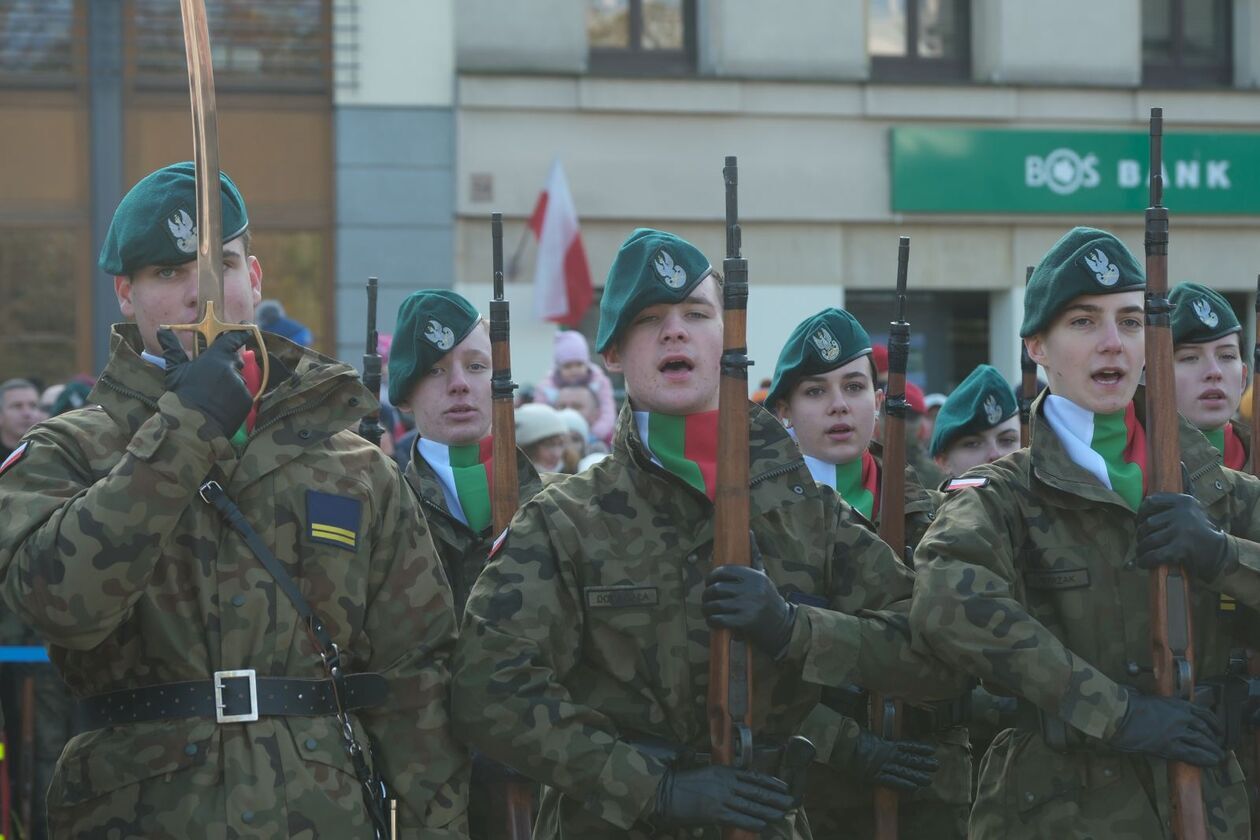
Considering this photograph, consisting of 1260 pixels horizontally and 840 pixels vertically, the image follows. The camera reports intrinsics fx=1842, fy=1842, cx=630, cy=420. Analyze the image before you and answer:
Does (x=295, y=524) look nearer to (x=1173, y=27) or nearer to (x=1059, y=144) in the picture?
(x=1059, y=144)

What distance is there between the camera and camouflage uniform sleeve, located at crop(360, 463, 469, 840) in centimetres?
376

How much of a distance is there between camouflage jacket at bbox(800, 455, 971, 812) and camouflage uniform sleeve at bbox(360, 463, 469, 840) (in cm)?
122

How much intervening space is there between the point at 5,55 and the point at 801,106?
644 cm

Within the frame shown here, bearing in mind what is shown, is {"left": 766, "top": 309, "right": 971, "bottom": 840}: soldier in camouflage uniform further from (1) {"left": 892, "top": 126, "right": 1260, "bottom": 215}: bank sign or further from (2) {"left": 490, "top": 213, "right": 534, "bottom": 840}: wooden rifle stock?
(1) {"left": 892, "top": 126, "right": 1260, "bottom": 215}: bank sign

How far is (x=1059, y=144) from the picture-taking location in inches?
624

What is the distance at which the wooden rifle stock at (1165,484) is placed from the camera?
A: 3.92 m

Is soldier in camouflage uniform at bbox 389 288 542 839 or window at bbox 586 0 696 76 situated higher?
window at bbox 586 0 696 76

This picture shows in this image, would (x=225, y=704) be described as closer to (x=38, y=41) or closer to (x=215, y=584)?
(x=215, y=584)

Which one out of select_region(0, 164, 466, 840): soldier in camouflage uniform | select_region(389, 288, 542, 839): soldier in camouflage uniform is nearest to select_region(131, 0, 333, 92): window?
select_region(389, 288, 542, 839): soldier in camouflage uniform

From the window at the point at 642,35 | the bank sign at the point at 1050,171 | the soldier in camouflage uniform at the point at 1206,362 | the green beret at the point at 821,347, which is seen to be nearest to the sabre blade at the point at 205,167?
the green beret at the point at 821,347

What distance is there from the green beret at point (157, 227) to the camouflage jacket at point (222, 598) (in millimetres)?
175

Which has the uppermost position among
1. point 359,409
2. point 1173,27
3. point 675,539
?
point 1173,27

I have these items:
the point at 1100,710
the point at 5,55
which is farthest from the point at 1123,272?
the point at 5,55

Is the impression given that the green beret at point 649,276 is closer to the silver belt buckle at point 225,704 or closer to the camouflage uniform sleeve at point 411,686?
the camouflage uniform sleeve at point 411,686
